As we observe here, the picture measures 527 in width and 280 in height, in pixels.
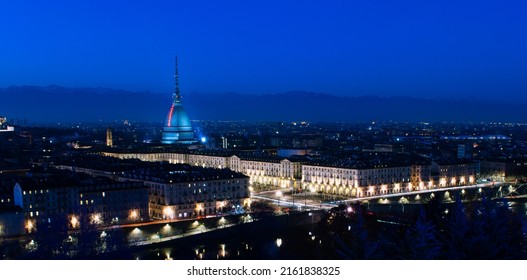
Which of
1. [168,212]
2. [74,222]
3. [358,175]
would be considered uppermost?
[358,175]

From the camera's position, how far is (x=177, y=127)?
168 ft

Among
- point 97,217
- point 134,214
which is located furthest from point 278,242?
point 97,217

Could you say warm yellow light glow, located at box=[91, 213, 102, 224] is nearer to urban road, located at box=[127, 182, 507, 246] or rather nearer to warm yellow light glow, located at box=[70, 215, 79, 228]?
warm yellow light glow, located at box=[70, 215, 79, 228]

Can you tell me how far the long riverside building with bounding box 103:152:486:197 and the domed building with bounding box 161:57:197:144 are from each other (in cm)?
1490

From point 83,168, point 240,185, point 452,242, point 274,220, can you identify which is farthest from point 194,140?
point 452,242

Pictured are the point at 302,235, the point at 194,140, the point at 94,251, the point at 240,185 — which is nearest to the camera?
the point at 94,251

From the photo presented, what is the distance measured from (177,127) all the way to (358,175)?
25.2 meters

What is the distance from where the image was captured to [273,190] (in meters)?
30.3

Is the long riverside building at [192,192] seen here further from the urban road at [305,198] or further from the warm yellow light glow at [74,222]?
the warm yellow light glow at [74,222]

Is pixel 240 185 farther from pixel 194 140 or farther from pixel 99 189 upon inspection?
pixel 194 140

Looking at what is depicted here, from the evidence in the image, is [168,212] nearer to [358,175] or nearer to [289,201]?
[289,201]

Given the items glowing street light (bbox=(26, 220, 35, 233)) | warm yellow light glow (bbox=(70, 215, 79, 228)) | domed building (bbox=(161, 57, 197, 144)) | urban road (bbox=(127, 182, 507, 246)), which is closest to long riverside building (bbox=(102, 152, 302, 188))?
urban road (bbox=(127, 182, 507, 246))

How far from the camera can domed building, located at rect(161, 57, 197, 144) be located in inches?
1999

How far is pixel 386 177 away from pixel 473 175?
6.33 metres
